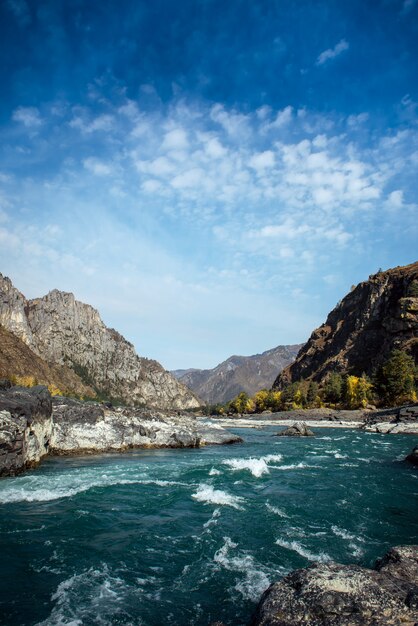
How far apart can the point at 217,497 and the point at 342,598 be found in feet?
45.8

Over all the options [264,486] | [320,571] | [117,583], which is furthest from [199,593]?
[264,486]

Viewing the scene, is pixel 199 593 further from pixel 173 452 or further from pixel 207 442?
pixel 207 442

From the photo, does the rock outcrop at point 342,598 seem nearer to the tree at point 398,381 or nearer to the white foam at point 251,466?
the white foam at point 251,466

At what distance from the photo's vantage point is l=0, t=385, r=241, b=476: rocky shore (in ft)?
74.2

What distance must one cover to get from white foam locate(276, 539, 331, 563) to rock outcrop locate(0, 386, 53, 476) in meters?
17.4

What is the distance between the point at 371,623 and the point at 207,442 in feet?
131

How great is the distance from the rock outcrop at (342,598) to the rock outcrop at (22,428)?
66.7 ft

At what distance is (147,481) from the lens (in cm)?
2269

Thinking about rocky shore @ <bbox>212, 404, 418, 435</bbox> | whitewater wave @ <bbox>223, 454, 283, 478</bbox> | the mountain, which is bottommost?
rocky shore @ <bbox>212, 404, 418, 435</bbox>

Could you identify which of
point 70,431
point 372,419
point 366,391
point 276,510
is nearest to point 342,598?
point 276,510

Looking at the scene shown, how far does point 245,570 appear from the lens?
11.1 meters

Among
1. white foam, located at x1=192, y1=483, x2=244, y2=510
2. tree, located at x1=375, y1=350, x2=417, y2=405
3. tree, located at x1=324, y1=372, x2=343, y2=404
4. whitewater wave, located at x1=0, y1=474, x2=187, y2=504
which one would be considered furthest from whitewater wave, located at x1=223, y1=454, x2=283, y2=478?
tree, located at x1=324, y1=372, x2=343, y2=404

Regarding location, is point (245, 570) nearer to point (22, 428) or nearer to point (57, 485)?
point (57, 485)

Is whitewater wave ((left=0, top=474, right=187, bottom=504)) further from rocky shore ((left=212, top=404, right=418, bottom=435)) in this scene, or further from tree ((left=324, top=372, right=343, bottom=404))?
tree ((left=324, top=372, right=343, bottom=404))
